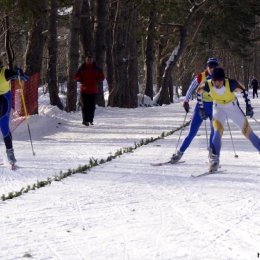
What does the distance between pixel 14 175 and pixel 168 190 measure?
8.92ft

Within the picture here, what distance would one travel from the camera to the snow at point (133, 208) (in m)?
4.85

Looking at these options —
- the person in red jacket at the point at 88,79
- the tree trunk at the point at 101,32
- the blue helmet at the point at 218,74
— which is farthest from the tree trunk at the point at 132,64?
the blue helmet at the point at 218,74

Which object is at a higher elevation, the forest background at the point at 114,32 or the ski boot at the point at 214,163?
the forest background at the point at 114,32

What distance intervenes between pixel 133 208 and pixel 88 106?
10204 mm

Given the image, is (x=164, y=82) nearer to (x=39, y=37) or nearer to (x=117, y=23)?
(x=117, y=23)

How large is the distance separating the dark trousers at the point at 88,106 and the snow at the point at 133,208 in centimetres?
458

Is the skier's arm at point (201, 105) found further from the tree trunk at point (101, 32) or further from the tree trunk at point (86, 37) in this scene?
the tree trunk at point (101, 32)

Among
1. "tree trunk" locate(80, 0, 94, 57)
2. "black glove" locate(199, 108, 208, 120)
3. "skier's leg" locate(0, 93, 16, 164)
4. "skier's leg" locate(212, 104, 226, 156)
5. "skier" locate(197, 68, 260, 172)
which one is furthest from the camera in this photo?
"tree trunk" locate(80, 0, 94, 57)

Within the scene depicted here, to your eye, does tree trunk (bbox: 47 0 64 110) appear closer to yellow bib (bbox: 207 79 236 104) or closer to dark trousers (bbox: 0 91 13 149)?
dark trousers (bbox: 0 91 13 149)

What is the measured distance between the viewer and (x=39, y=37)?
1881 cm

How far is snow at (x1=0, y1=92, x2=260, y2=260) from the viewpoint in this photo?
485 centimetres

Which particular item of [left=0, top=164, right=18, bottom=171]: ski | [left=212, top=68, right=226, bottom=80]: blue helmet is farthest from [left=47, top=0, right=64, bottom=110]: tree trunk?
[left=212, top=68, right=226, bottom=80]: blue helmet

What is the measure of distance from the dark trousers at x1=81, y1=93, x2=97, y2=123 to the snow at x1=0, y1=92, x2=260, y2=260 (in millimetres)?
4577

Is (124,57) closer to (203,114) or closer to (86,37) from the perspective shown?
(86,37)
